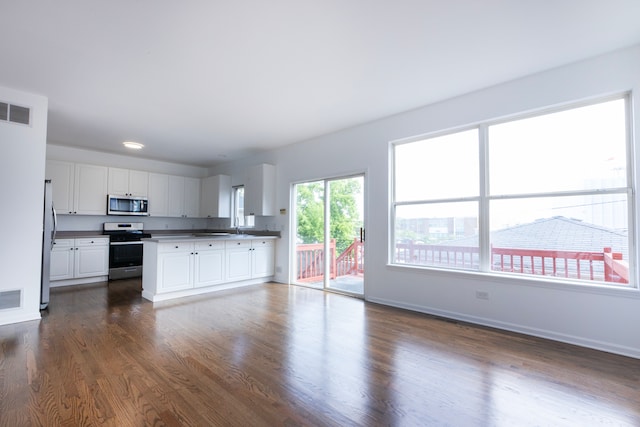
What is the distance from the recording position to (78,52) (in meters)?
2.65

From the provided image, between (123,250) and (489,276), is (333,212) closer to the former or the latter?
(489,276)

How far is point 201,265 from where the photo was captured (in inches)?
189

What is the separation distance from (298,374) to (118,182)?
19.1 ft

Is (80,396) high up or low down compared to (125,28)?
down

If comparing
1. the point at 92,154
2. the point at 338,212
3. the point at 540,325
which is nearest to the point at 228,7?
the point at 338,212

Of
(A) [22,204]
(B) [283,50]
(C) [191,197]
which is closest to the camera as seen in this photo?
(B) [283,50]

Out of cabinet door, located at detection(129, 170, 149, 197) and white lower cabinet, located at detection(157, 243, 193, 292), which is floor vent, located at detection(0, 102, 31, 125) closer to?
white lower cabinet, located at detection(157, 243, 193, 292)

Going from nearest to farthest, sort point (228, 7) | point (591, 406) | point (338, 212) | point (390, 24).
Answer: point (591, 406) < point (228, 7) < point (390, 24) < point (338, 212)

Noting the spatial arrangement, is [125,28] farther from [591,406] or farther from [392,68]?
[591,406]

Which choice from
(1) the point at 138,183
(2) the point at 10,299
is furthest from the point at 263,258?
(2) the point at 10,299

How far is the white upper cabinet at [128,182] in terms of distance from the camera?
604 cm

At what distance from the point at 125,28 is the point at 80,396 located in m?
2.65

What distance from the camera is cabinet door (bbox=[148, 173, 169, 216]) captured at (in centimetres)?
659

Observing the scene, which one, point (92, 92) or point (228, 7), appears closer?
point (228, 7)
